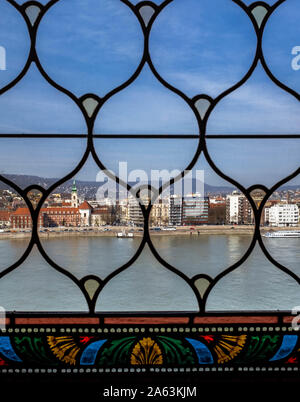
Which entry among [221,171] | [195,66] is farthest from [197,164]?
[195,66]

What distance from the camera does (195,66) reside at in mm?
1867

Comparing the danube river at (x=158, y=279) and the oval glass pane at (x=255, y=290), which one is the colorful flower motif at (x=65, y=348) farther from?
the oval glass pane at (x=255, y=290)

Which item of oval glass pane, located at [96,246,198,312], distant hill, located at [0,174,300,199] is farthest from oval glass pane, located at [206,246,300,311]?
distant hill, located at [0,174,300,199]

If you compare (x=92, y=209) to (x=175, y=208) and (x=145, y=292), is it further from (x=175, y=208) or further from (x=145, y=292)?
(x=145, y=292)

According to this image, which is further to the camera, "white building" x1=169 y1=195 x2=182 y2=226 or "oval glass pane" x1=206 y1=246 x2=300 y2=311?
"oval glass pane" x1=206 y1=246 x2=300 y2=311

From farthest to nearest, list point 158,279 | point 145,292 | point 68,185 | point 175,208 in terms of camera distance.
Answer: point 158,279, point 145,292, point 175,208, point 68,185

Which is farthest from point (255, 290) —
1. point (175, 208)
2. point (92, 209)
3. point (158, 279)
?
point (175, 208)

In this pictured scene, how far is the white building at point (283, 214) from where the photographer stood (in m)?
1.55

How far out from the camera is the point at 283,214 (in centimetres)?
176

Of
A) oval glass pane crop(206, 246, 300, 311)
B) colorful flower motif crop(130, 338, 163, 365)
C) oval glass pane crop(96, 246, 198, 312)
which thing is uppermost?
colorful flower motif crop(130, 338, 163, 365)

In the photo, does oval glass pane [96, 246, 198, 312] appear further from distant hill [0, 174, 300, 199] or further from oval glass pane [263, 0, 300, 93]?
oval glass pane [263, 0, 300, 93]

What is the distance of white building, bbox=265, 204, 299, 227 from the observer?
1548mm
